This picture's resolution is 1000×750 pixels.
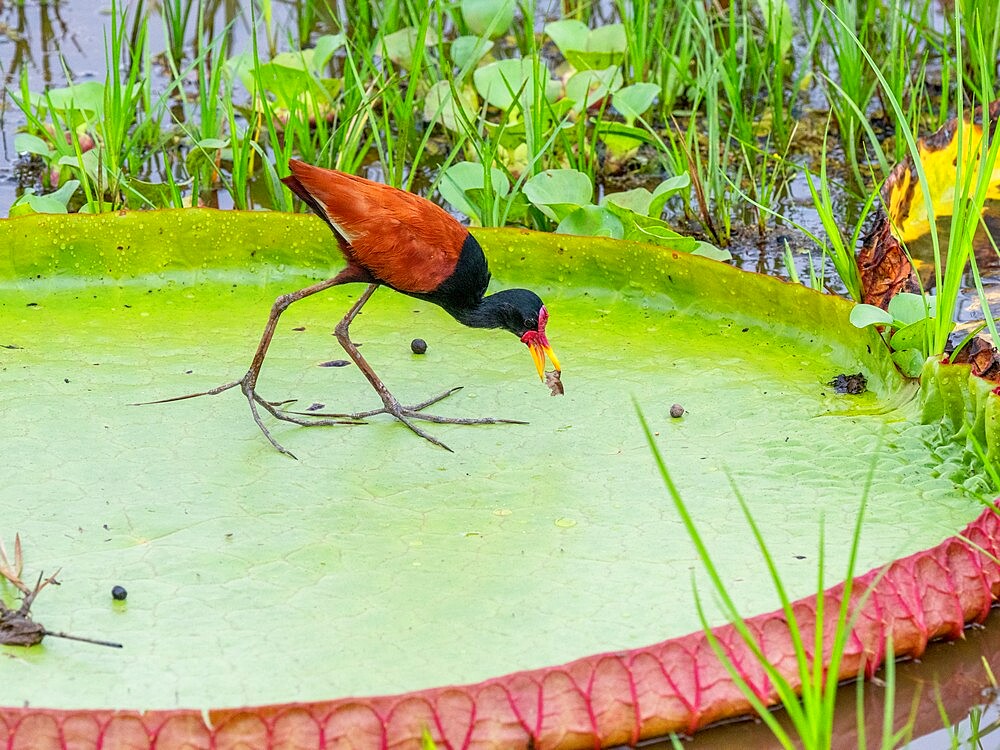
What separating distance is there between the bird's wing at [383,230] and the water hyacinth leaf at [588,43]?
5.82 ft

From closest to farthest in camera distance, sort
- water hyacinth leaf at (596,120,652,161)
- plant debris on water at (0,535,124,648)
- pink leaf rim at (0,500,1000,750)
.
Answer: pink leaf rim at (0,500,1000,750), plant debris on water at (0,535,124,648), water hyacinth leaf at (596,120,652,161)

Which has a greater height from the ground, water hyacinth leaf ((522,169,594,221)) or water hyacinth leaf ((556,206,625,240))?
water hyacinth leaf ((522,169,594,221))

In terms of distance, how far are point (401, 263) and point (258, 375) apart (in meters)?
0.36

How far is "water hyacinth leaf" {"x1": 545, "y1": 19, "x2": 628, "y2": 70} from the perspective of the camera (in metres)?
4.34

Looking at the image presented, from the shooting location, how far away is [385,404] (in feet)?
8.84

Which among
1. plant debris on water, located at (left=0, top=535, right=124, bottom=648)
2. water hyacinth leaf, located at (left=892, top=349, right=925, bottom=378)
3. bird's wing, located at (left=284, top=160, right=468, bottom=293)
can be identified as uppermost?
bird's wing, located at (left=284, top=160, right=468, bottom=293)

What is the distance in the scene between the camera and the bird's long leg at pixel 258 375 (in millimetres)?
2609

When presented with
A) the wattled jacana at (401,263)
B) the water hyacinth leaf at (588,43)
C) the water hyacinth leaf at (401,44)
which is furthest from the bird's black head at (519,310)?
the water hyacinth leaf at (401,44)

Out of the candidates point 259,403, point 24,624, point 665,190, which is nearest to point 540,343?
point 259,403

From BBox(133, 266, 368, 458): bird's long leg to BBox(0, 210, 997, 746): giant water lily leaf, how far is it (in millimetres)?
31

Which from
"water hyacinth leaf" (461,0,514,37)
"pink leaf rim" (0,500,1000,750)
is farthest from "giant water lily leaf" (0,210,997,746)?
"water hyacinth leaf" (461,0,514,37)

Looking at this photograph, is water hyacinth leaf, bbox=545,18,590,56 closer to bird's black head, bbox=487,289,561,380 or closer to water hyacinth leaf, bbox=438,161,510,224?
water hyacinth leaf, bbox=438,161,510,224

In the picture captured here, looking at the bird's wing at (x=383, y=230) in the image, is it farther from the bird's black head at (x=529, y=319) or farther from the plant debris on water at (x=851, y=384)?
the plant debris on water at (x=851, y=384)

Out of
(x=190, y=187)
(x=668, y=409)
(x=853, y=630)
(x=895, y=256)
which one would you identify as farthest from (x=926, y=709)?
(x=190, y=187)
